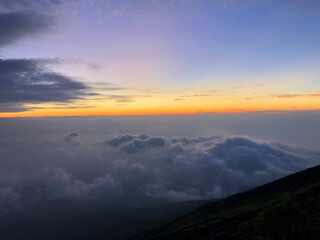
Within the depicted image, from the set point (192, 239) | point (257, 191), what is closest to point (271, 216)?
point (192, 239)

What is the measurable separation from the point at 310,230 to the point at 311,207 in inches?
796

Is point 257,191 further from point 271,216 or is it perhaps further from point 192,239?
point 271,216

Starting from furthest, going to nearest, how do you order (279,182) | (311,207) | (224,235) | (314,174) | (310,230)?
(279,182) → (314,174) → (224,235) → (311,207) → (310,230)

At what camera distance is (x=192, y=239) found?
61688 mm

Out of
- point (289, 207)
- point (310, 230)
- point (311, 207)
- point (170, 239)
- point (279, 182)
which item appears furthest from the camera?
point (279, 182)

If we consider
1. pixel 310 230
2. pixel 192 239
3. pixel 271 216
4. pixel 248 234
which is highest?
pixel 310 230

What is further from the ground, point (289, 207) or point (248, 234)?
point (289, 207)

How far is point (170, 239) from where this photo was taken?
73.0 m

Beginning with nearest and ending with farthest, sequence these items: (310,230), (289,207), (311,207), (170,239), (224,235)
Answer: (310,230)
(289,207)
(311,207)
(224,235)
(170,239)

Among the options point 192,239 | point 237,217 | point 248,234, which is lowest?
point 192,239

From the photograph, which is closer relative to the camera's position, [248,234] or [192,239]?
[248,234]

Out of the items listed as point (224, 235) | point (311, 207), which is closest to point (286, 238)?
point (311, 207)

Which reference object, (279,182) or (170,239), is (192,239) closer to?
(170,239)

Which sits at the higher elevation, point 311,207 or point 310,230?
point 310,230
